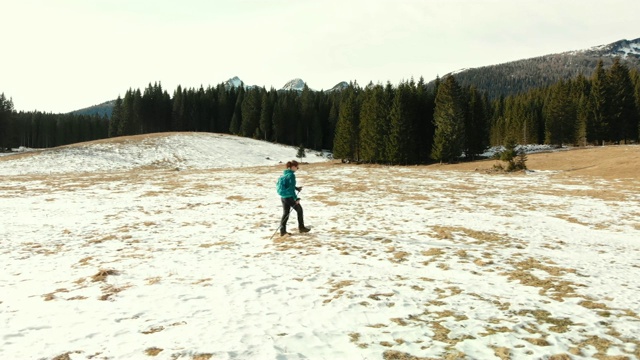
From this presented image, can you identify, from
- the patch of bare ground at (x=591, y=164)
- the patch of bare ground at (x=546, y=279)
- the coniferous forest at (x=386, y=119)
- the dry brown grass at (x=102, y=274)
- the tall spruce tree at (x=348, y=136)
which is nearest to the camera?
the patch of bare ground at (x=546, y=279)

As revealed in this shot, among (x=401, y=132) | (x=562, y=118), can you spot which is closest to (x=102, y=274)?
(x=401, y=132)

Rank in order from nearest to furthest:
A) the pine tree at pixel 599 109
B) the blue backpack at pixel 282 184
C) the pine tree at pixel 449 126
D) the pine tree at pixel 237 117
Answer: the blue backpack at pixel 282 184, the pine tree at pixel 449 126, the pine tree at pixel 599 109, the pine tree at pixel 237 117

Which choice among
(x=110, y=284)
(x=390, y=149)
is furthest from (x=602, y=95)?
(x=110, y=284)

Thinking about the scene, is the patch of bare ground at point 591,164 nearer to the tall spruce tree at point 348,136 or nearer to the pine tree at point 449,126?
the pine tree at point 449,126

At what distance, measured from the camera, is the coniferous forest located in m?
57.9

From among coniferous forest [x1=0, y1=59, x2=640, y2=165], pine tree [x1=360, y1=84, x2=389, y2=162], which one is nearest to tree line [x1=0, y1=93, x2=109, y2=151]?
coniferous forest [x1=0, y1=59, x2=640, y2=165]

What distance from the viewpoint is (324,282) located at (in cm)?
842

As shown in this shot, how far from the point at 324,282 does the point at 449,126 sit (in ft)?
169

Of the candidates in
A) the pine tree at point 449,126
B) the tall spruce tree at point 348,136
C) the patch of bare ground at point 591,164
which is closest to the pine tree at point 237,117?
the tall spruce tree at point 348,136

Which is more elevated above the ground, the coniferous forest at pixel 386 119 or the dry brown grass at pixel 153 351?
the coniferous forest at pixel 386 119

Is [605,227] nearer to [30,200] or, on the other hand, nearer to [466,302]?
[466,302]

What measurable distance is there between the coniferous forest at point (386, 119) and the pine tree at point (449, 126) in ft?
0.50

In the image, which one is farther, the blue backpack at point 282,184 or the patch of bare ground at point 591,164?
the patch of bare ground at point 591,164

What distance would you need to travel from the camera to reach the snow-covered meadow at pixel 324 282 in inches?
222
